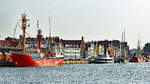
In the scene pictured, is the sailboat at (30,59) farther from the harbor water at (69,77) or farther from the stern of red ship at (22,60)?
the harbor water at (69,77)

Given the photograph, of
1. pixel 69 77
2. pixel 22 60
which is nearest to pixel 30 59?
pixel 22 60

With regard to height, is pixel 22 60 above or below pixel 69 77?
above

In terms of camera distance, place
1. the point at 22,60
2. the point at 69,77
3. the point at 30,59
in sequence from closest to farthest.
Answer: the point at 69,77 < the point at 22,60 < the point at 30,59

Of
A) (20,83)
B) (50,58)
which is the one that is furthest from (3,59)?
(20,83)

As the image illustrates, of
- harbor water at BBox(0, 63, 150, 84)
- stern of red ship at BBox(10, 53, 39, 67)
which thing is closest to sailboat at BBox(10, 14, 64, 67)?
stern of red ship at BBox(10, 53, 39, 67)

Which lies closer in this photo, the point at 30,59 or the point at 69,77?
the point at 69,77

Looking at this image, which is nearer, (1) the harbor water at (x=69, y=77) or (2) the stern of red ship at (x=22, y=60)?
(1) the harbor water at (x=69, y=77)

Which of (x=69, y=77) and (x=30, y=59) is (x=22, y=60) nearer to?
(x=30, y=59)

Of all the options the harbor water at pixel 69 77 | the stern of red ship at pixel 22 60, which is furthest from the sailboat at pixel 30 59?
the harbor water at pixel 69 77

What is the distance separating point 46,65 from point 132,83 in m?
73.5

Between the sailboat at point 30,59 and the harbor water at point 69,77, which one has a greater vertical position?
the sailboat at point 30,59

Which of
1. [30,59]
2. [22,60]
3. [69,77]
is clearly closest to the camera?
[69,77]

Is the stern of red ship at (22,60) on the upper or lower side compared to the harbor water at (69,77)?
upper

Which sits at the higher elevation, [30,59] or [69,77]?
[30,59]
